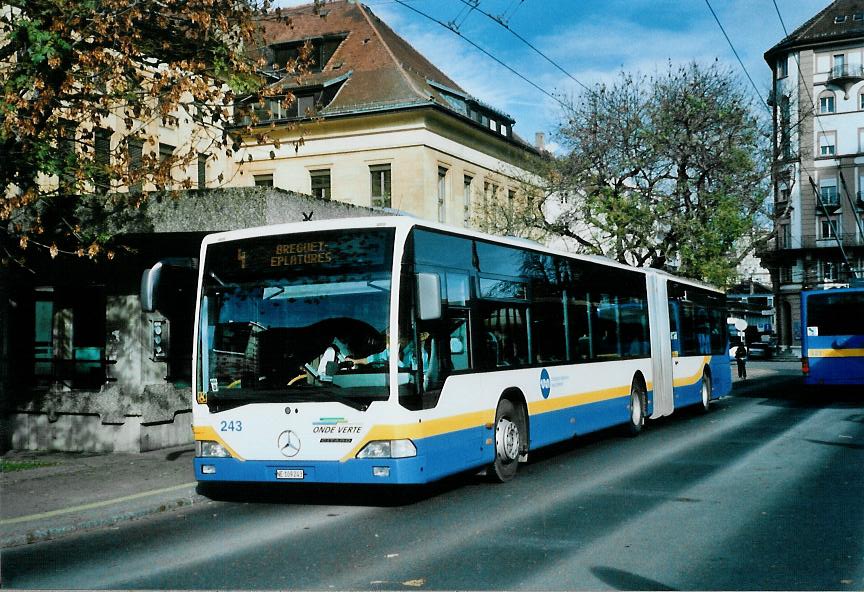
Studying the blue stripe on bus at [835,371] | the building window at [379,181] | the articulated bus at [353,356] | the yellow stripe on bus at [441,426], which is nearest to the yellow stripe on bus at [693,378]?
the blue stripe on bus at [835,371]

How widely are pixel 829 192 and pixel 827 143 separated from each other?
12.8 ft

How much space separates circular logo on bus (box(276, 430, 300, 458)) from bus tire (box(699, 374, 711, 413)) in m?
14.2

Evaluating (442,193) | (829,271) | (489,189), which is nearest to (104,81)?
(442,193)

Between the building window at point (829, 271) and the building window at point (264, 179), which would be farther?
the building window at point (829, 271)

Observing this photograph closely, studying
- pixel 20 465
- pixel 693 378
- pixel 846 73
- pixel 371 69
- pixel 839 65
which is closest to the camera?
pixel 20 465

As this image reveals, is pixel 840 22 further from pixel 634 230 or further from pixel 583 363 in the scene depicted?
pixel 583 363

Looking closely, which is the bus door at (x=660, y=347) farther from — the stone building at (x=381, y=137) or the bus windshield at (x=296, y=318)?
→ the stone building at (x=381, y=137)

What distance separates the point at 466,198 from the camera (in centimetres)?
4847

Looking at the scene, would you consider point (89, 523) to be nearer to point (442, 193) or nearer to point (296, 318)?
point (296, 318)

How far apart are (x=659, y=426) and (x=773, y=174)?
2254 cm

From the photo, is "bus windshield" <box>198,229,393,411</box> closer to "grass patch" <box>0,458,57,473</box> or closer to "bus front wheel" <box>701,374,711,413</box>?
"grass patch" <box>0,458,57,473</box>

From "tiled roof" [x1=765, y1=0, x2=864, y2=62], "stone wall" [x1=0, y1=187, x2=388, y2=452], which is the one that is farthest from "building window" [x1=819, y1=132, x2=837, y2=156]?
"stone wall" [x1=0, y1=187, x2=388, y2=452]

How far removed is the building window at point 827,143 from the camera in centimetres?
8475

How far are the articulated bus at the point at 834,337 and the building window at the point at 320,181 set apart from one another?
25.1 m
